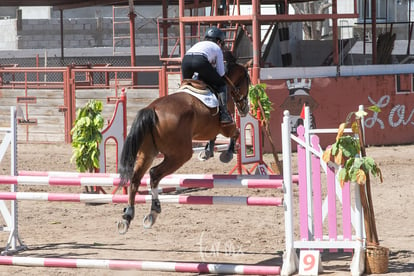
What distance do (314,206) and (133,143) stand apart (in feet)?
5.83

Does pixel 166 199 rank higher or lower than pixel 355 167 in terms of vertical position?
lower

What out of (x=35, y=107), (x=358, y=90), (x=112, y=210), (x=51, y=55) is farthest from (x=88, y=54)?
(x=112, y=210)

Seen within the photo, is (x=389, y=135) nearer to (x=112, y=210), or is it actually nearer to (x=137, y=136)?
(x=112, y=210)

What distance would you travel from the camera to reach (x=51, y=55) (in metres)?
34.7

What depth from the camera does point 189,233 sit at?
10281mm

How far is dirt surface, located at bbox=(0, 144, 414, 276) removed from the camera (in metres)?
8.81

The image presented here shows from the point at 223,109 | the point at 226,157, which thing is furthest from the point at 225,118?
the point at 226,157

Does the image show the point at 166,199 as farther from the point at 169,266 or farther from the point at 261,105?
the point at 261,105

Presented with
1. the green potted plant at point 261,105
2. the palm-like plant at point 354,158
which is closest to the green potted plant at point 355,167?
the palm-like plant at point 354,158

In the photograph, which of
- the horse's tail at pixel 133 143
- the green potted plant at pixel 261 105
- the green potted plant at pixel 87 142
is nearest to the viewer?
the horse's tail at pixel 133 143

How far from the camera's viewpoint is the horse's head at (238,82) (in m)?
10.0

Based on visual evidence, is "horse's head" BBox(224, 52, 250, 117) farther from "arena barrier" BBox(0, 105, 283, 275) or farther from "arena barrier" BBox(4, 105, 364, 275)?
"arena barrier" BBox(4, 105, 364, 275)

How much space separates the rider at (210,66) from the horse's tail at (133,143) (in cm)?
109

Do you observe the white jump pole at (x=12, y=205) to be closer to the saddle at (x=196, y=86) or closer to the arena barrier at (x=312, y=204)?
the arena barrier at (x=312, y=204)
